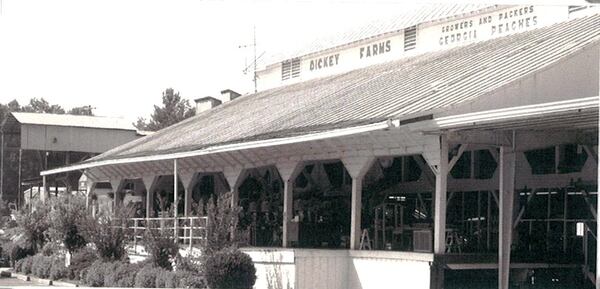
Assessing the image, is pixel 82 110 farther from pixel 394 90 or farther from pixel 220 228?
pixel 220 228

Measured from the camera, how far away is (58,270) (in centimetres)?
3064

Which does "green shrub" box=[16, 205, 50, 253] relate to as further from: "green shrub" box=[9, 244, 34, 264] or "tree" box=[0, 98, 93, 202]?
"tree" box=[0, 98, 93, 202]

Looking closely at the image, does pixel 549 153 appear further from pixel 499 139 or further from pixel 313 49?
pixel 313 49

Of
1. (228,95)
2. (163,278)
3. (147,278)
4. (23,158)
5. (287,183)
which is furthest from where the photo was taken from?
(228,95)

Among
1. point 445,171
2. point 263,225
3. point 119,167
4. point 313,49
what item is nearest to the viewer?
point 445,171

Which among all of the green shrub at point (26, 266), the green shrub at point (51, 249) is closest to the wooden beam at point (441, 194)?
the green shrub at point (51, 249)

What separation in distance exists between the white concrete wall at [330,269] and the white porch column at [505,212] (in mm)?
1995

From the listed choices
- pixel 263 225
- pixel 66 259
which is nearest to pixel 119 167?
pixel 66 259

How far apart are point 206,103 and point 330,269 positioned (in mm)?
24078

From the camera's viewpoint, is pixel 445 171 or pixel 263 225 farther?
pixel 263 225

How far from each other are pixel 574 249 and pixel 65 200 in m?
16.7

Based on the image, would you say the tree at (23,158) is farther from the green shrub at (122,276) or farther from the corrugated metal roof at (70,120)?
the green shrub at (122,276)

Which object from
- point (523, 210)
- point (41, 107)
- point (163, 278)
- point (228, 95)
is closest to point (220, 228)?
point (163, 278)

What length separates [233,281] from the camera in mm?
21750
